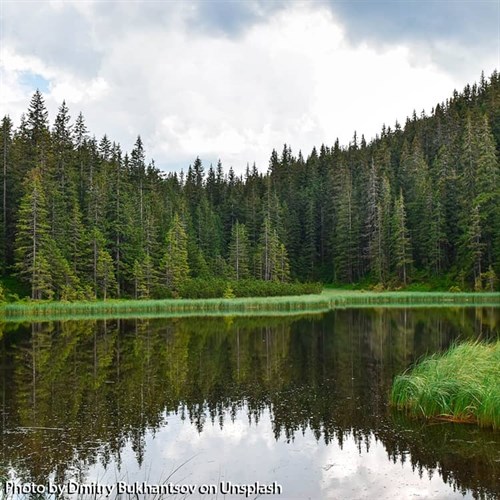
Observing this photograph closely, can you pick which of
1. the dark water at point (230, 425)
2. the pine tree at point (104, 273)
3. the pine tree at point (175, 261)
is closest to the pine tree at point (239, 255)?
the pine tree at point (175, 261)

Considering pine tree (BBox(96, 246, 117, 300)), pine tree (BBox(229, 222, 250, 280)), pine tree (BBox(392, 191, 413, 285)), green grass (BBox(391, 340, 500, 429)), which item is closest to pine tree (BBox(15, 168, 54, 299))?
pine tree (BBox(96, 246, 117, 300))

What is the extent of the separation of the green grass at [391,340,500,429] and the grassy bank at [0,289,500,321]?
109 feet

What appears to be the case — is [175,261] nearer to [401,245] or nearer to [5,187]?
[5,187]

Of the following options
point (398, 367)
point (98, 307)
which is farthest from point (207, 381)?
point (98, 307)

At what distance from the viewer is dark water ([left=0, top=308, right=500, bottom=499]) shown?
10.1 meters

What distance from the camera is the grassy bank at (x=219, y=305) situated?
45.0 meters

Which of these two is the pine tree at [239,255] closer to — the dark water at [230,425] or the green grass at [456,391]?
the dark water at [230,425]

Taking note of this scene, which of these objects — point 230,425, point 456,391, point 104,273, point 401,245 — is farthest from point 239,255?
point 456,391

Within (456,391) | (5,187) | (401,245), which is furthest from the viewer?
(401,245)

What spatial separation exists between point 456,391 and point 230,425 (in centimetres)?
569

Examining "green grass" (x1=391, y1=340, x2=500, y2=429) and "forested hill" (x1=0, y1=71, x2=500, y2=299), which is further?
"forested hill" (x1=0, y1=71, x2=500, y2=299)

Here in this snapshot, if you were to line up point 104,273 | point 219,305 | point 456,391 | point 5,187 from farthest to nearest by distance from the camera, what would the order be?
point 5,187
point 104,273
point 219,305
point 456,391

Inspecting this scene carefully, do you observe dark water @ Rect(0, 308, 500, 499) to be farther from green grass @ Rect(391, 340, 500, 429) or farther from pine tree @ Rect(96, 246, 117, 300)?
pine tree @ Rect(96, 246, 117, 300)

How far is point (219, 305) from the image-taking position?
5006cm
